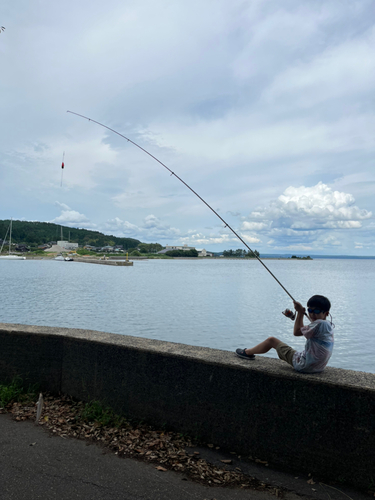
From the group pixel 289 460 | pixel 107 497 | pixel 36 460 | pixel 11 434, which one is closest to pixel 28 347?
pixel 11 434

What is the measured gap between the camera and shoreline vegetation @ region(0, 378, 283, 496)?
2873 mm

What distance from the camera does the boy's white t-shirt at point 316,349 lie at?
3.07m

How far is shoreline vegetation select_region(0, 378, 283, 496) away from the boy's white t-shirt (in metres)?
0.86

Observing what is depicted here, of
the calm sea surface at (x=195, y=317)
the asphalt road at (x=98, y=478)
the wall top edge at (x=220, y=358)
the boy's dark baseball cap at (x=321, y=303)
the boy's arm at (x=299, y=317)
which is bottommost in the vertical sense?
the calm sea surface at (x=195, y=317)

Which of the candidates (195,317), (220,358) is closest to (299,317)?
(220,358)

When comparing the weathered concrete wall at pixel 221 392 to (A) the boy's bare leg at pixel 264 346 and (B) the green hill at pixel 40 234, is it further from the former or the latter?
(B) the green hill at pixel 40 234

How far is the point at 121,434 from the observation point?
3.39 metres

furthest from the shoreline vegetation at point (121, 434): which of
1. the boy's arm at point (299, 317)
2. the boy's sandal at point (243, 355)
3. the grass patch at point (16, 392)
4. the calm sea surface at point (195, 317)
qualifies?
the calm sea surface at point (195, 317)

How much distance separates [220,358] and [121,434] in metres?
1.11

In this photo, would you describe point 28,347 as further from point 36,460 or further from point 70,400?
point 36,460

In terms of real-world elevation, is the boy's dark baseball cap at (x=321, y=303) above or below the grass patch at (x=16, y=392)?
above

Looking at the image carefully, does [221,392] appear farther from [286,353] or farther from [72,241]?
[72,241]

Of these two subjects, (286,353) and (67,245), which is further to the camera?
(67,245)

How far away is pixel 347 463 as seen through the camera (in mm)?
2770
